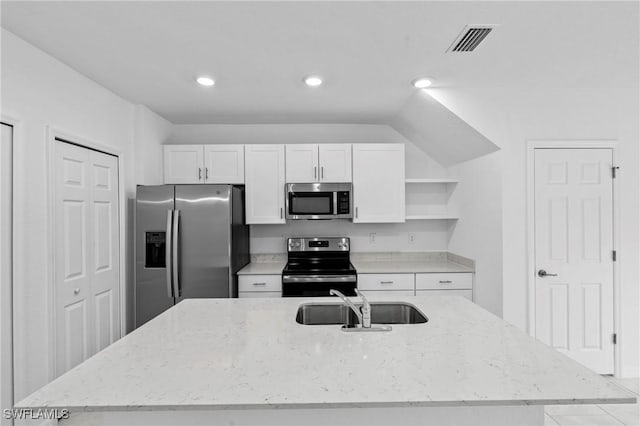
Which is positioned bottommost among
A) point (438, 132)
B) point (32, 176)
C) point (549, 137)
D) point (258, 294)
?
point (258, 294)

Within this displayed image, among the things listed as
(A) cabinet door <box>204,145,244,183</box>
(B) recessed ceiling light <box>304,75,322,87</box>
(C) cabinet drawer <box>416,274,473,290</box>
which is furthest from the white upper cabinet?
(C) cabinet drawer <box>416,274,473,290</box>

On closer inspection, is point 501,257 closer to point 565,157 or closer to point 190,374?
point 565,157

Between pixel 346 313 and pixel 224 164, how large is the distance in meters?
2.24

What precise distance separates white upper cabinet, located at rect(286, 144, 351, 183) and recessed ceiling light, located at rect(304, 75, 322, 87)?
0.90m

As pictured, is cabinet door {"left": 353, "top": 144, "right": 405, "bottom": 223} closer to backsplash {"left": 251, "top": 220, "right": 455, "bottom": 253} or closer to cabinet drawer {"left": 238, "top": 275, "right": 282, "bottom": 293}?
backsplash {"left": 251, "top": 220, "right": 455, "bottom": 253}

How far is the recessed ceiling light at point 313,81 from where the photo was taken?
8.40ft

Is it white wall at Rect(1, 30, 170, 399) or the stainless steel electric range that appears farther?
the stainless steel electric range

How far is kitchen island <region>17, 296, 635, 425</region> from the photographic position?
0.98 metres

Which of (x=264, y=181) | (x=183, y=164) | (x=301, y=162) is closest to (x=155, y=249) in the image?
(x=183, y=164)

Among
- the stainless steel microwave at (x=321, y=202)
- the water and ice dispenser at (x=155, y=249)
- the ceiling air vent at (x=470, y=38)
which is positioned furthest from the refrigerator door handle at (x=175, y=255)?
the ceiling air vent at (x=470, y=38)

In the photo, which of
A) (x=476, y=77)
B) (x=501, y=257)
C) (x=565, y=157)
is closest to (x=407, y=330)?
(x=501, y=257)

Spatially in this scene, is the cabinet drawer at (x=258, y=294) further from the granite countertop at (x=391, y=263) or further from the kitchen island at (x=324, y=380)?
the kitchen island at (x=324, y=380)

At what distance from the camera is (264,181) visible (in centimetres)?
354

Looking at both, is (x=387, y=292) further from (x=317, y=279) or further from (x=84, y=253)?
(x=84, y=253)
